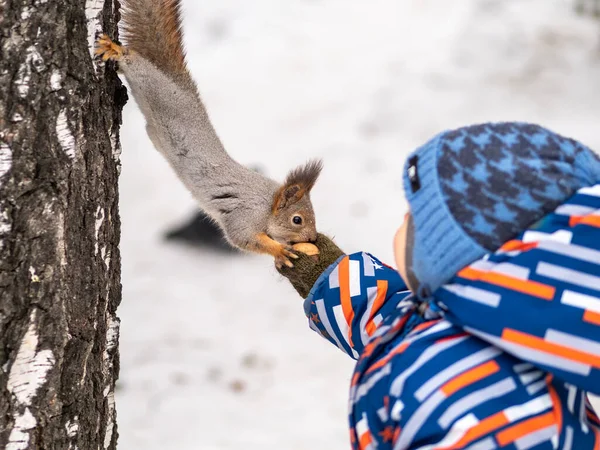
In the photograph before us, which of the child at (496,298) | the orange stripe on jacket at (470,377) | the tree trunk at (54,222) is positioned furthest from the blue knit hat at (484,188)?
the tree trunk at (54,222)

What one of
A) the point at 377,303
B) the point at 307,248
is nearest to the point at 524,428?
the point at 377,303

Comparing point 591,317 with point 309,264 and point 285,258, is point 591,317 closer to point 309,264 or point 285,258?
point 309,264

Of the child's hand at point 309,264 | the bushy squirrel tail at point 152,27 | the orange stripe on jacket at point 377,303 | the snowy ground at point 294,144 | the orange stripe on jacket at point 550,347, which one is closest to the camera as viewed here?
the orange stripe on jacket at point 550,347

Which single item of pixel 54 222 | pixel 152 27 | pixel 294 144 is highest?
pixel 294 144

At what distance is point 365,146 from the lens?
445 centimetres

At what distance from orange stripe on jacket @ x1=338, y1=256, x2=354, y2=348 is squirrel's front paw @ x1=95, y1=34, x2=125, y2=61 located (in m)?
0.57

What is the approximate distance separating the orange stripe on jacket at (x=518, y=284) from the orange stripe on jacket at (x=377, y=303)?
0.38 meters

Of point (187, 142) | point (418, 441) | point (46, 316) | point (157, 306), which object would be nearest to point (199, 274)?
point (157, 306)

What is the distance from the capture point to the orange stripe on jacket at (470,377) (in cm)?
89

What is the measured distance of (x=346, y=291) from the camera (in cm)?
127

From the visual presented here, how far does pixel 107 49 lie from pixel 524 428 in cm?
95

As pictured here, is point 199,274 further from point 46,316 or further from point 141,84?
point 46,316

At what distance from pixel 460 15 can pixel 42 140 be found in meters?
4.72

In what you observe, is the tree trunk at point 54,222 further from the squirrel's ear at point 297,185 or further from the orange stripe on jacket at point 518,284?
the squirrel's ear at point 297,185
